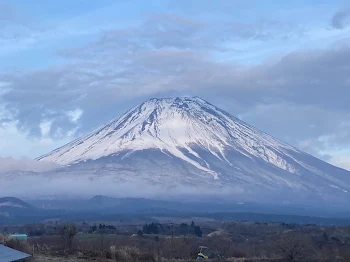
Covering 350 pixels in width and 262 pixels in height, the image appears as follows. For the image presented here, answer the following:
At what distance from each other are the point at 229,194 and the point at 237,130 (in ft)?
68.9

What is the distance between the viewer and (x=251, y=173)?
142 metres

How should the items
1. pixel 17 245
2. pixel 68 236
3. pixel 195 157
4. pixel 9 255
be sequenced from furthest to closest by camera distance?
pixel 195 157
pixel 68 236
pixel 17 245
pixel 9 255

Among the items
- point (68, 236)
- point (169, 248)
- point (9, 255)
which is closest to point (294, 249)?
point (169, 248)

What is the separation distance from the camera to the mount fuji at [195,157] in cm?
13788

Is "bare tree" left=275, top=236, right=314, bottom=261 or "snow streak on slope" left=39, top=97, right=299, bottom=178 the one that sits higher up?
"snow streak on slope" left=39, top=97, right=299, bottom=178

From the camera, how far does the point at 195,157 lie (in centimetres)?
14525

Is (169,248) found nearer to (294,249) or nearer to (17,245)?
(294,249)

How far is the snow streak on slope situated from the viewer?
145750 millimetres

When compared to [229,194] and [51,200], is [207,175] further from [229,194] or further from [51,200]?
[51,200]

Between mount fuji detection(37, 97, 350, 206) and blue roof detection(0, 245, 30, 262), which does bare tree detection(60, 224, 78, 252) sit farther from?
mount fuji detection(37, 97, 350, 206)

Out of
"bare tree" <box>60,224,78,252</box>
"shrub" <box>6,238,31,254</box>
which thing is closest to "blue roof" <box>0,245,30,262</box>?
"shrub" <box>6,238,31,254</box>

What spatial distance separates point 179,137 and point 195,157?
10.2m

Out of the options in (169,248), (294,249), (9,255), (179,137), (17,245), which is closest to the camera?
(9,255)

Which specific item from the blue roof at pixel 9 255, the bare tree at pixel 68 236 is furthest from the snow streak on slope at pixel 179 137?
the blue roof at pixel 9 255
